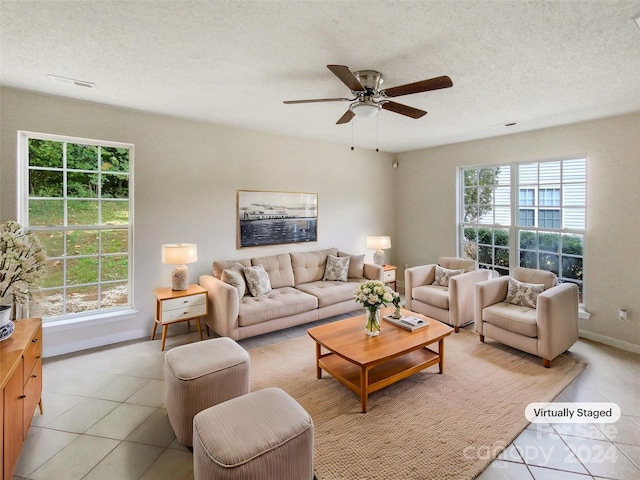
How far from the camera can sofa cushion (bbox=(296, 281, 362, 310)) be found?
4309 millimetres

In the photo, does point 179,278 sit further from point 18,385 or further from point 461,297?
point 461,297

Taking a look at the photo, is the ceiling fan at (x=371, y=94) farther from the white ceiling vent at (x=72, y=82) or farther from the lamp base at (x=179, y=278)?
the lamp base at (x=179, y=278)

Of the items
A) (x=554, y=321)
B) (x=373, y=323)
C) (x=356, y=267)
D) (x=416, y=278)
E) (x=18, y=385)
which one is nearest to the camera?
(x=18, y=385)

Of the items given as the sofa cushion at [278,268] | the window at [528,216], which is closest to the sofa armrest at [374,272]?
the sofa cushion at [278,268]

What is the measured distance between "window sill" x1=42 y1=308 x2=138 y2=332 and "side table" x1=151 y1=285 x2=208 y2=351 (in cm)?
33

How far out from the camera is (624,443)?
84.7 inches

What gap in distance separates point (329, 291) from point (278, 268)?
834 mm

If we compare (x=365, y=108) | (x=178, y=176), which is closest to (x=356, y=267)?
(x=178, y=176)

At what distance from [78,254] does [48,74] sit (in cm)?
184

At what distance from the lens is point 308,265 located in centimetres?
495

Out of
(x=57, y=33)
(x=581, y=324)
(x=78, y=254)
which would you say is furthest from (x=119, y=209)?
(x=581, y=324)

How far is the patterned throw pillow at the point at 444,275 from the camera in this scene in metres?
4.59

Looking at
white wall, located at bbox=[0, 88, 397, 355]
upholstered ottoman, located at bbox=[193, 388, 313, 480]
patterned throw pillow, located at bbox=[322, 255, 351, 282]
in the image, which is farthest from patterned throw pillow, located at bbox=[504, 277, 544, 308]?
upholstered ottoman, located at bbox=[193, 388, 313, 480]

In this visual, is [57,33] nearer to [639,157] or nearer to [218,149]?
[218,149]
